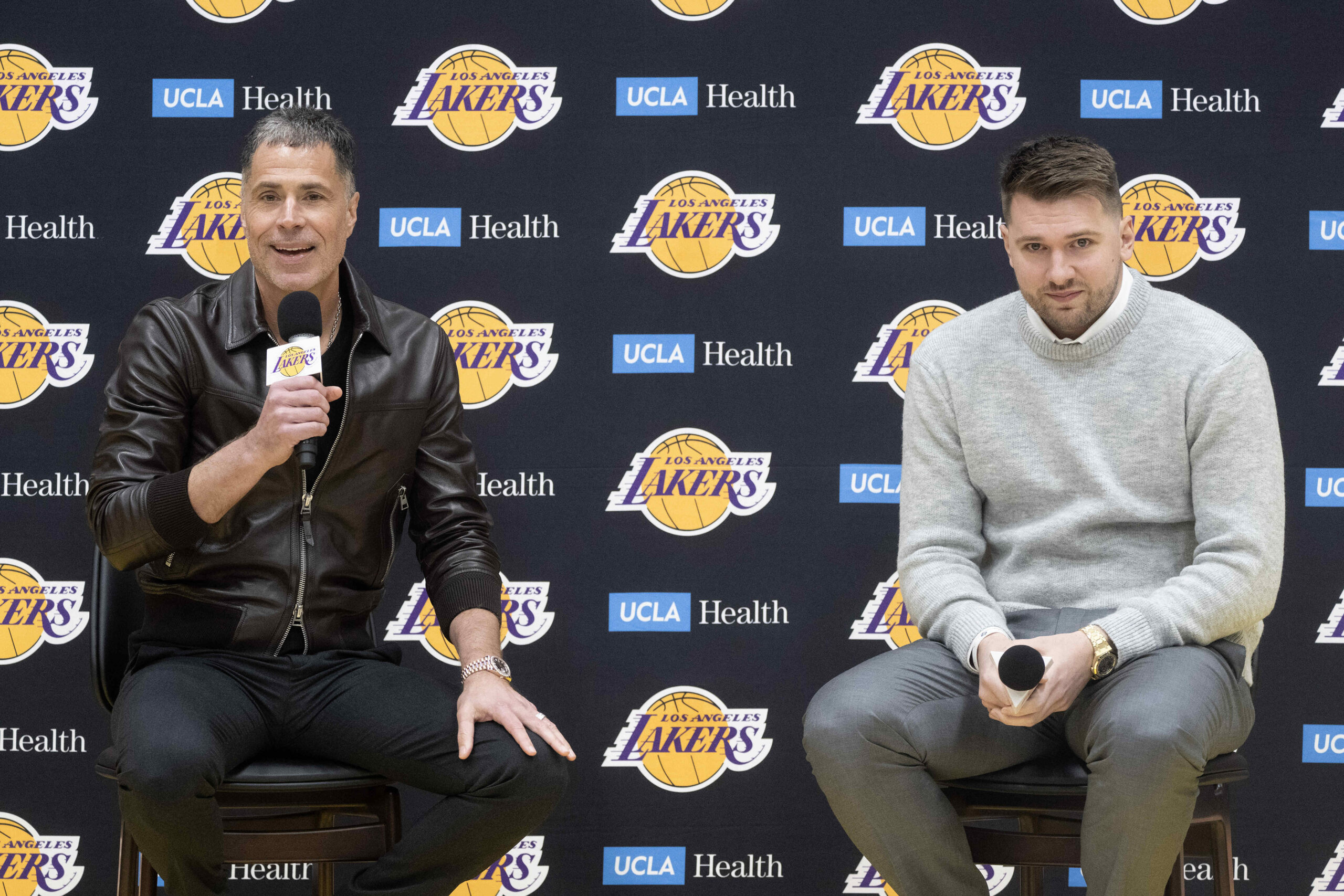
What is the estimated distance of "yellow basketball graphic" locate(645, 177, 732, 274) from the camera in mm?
2598

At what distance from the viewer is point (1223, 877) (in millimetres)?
1735

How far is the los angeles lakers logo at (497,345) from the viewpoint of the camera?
8.54ft

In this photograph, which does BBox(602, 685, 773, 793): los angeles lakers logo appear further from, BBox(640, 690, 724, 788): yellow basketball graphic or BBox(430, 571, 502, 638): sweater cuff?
BBox(430, 571, 502, 638): sweater cuff

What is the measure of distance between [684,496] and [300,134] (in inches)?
45.2

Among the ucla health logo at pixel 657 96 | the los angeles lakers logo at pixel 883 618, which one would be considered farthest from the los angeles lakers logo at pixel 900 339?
the ucla health logo at pixel 657 96

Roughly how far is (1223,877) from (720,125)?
5.95 feet

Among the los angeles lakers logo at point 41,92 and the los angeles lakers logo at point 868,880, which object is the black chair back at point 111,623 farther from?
the los angeles lakers logo at point 868,880

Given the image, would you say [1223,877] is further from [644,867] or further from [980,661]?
[644,867]

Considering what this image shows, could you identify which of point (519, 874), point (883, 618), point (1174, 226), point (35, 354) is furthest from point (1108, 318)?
point (35, 354)

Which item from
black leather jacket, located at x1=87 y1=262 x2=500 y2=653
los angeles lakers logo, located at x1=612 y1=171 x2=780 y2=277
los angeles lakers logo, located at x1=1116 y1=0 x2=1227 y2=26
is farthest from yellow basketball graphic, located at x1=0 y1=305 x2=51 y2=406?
los angeles lakers logo, located at x1=1116 y1=0 x2=1227 y2=26

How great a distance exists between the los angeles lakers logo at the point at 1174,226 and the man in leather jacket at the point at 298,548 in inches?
63.4

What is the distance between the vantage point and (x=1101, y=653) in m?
1.71

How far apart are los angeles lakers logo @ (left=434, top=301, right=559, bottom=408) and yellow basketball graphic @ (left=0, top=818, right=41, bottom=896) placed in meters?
1.42

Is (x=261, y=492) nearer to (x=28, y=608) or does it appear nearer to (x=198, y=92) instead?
(x=28, y=608)
